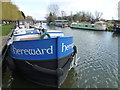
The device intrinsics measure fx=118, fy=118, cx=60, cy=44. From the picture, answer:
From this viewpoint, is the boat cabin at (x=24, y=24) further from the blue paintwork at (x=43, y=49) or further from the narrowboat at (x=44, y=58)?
the blue paintwork at (x=43, y=49)

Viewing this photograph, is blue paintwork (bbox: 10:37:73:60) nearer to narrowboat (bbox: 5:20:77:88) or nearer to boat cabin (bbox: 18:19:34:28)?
narrowboat (bbox: 5:20:77:88)

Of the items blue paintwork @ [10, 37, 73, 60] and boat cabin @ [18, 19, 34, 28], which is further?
boat cabin @ [18, 19, 34, 28]

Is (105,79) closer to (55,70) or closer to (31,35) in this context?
(55,70)

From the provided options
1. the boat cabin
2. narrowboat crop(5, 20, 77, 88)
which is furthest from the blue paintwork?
the boat cabin

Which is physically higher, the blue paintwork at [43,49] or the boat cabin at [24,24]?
the boat cabin at [24,24]

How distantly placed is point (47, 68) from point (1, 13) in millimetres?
26230

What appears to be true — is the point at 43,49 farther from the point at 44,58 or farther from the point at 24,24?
the point at 24,24

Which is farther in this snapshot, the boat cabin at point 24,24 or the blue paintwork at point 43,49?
the boat cabin at point 24,24

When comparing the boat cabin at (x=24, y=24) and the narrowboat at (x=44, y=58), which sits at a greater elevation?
the boat cabin at (x=24, y=24)

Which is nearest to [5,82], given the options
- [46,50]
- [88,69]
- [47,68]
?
[47,68]

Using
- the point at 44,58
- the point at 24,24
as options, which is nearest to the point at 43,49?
the point at 44,58

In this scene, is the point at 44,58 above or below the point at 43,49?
below

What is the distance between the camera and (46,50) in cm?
454

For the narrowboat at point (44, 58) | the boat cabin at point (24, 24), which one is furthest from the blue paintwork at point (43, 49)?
the boat cabin at point (24, 24)
